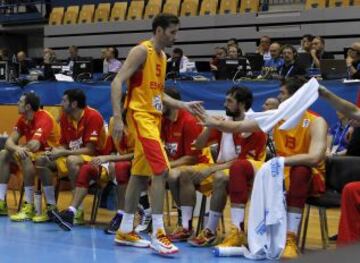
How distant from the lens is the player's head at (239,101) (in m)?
4.62

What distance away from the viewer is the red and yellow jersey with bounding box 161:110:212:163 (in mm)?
5039

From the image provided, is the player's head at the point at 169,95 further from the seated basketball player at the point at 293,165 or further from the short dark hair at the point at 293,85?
the short dark hair at the point at 293,85

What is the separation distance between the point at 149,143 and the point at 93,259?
34.0 inches

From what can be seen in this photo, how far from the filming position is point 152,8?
53.9ft

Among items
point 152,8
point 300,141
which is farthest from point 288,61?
point 152,8

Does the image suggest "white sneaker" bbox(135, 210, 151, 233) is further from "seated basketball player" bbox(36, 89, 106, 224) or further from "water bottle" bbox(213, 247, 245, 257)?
"water bottle" bbox(213, 247, 245, 257)

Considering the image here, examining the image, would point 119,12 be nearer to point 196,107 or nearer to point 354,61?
point 354,61

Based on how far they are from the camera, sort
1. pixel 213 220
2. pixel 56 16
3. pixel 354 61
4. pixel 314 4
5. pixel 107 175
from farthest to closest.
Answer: pixel 56 16 < pixel 314 4 < pixel 354 61 < pixel 107 175 < pixel 213 220

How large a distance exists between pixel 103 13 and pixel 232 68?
33.9 feet

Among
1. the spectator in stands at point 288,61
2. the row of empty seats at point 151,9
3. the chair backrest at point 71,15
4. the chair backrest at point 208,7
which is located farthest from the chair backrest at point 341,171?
the chair backrest at point 71,15

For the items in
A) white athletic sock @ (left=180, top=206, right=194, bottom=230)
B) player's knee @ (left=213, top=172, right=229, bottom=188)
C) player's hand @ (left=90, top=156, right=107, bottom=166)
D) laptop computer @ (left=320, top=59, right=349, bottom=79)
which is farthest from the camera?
laptop computer @ (left=320, top=59, right=349, bottom=79)

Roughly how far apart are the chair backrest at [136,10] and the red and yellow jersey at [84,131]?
11253mm

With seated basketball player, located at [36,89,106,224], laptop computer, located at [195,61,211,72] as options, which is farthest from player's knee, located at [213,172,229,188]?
laptop computer, located at [195,61,211,72]

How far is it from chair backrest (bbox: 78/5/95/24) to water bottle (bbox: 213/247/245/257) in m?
14.6
